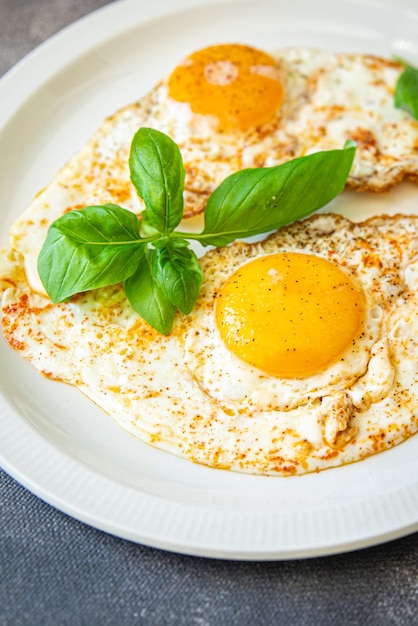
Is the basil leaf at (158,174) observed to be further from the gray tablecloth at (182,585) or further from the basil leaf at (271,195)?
the gray tablecloth at (182,585)

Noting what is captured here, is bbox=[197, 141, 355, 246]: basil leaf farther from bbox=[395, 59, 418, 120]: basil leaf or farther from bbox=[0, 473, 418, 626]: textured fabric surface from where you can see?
bbox=[0, 473, 418, 626]: textured fabric surface

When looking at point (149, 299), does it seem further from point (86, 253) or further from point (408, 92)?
point (408, 92)

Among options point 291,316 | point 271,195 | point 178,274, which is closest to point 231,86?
point 271,195

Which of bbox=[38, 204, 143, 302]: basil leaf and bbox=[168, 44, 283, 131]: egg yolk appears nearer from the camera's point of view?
bbox=[38, 204, 143, 302]: basil leaf

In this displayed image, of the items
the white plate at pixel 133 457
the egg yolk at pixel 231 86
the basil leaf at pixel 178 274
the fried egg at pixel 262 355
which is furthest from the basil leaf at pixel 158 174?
the white plate at pixel 133 457

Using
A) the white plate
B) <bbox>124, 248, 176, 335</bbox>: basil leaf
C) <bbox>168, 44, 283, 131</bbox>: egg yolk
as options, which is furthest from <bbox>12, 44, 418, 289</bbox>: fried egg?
<bbox>124, 248, 176, 335</bbox>: basil leaf
